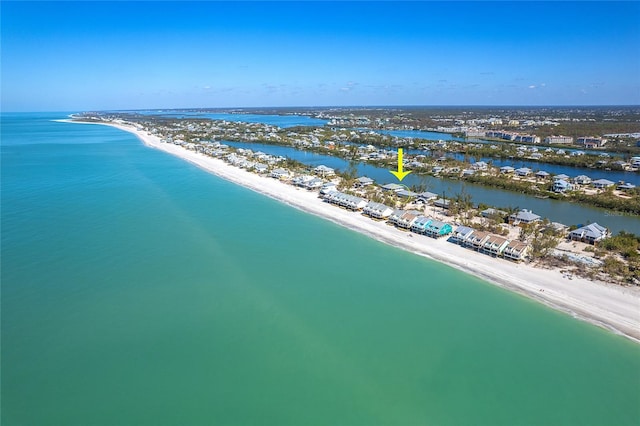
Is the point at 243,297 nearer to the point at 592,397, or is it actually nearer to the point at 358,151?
the point at 592,397

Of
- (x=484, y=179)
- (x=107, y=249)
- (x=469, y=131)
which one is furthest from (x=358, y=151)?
(x=107, y=249)

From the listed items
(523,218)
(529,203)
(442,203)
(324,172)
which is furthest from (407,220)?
(324,172)

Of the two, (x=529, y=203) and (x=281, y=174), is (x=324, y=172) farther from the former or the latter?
(x=529, y=203)

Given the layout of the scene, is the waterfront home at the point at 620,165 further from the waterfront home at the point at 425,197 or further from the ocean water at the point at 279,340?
the ocean water at the point at 279,340

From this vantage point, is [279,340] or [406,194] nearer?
[279,340]

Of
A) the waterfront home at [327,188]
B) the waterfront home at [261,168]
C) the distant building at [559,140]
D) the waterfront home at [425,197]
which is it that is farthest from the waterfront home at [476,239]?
the distant building at [559,140]

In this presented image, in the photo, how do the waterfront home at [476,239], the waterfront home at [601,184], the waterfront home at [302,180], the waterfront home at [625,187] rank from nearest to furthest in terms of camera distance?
the waterfront home at [476,239]
the waterfront home at [625,187]
the waterfront home at [601,184]
the waterfront home at [302,180]

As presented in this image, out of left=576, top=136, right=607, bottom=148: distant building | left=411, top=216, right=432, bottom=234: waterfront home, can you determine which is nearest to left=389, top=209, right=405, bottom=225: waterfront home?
left=411, top=216, right=432, bottom=234: waterfront home
